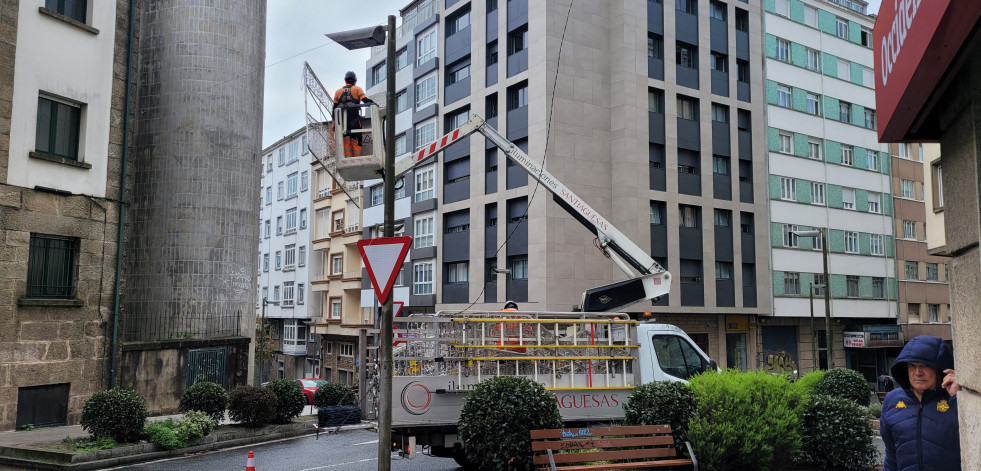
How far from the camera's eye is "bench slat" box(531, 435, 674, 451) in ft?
31.7

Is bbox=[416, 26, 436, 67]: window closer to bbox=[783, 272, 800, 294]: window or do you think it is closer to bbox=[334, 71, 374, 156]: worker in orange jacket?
bbox=[783, 272, 800, 294]: window

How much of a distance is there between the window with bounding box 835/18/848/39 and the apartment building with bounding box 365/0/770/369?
27.6ft

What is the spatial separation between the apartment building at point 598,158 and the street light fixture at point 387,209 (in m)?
22.5

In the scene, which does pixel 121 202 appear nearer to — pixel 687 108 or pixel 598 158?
pixel 598 158

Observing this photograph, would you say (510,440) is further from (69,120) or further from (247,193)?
(247,193)

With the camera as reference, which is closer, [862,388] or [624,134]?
[862,388]

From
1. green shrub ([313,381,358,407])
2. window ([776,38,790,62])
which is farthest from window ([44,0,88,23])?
window ([776,38,790,62])

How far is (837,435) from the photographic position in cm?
1066

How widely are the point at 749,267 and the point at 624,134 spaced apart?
11653 mm

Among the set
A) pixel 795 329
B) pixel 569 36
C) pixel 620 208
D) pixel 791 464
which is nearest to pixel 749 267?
pixel 795 329

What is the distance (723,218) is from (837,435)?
31459mm

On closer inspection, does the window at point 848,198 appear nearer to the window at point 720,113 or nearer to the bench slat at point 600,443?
the window at point 720,113

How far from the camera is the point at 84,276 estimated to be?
18812mm

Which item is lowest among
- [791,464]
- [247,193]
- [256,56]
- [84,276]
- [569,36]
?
[791,464]
